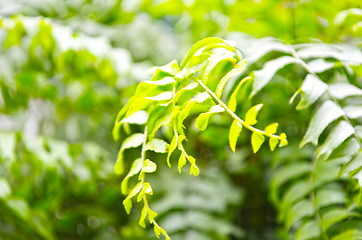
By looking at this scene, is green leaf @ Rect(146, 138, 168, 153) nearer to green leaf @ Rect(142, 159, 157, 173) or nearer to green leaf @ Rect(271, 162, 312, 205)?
green leaf @ Rect(142, 159, 157, 173)

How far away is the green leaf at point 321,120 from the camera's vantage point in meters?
0.40

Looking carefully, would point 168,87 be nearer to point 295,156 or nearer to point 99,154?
point 295,156

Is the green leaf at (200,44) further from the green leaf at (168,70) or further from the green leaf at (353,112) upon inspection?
the green leaf at (353,112)

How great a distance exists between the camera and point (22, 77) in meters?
0.83

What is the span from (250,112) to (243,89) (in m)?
0.15

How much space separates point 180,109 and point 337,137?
188 millimetres

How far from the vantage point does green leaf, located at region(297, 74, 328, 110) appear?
0.40 metres

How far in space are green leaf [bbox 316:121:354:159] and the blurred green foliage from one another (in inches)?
0.5

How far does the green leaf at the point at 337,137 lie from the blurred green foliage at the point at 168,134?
1 centimetres

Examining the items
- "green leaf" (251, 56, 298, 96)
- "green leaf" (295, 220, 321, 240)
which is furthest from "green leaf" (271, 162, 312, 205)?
"green leaf" (251, 56, 298, 96)

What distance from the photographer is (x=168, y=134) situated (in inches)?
21.3

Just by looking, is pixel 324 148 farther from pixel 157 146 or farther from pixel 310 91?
pixel 157 146

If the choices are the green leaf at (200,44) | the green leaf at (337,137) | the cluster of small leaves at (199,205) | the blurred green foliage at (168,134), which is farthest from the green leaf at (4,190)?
the green leaf at (337,137)

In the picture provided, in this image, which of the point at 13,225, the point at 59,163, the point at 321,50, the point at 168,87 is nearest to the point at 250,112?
the point at 168,87
